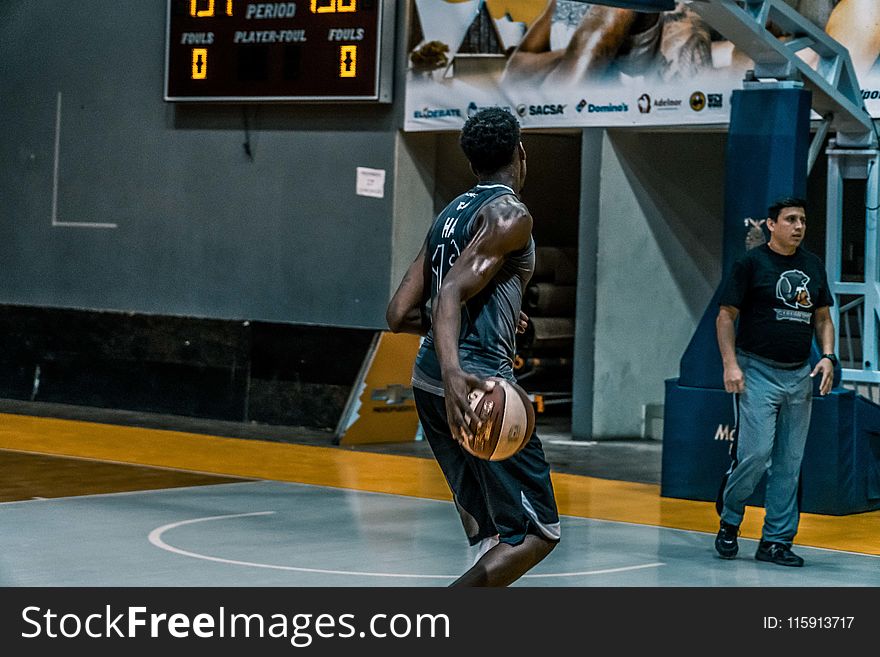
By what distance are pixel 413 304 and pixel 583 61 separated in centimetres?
944

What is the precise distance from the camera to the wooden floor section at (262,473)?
1130 cm

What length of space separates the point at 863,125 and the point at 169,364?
26.6 feet

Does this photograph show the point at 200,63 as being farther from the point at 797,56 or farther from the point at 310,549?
the point at 310,549

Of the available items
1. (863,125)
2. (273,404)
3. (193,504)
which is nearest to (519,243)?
(193,504)

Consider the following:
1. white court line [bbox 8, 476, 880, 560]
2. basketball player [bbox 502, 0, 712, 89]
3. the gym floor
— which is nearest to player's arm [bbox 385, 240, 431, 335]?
the gym floor

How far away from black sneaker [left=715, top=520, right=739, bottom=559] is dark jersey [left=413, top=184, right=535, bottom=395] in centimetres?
384

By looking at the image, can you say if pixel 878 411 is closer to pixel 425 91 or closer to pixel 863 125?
pixel 863 125

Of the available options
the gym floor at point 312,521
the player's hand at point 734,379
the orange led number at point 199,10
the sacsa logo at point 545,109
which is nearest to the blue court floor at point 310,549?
the gym floor at point 312,521

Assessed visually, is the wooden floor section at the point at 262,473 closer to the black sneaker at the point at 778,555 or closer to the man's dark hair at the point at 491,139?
the black sneaker at the point at 778,555

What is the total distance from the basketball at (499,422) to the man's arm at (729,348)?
3868 mm

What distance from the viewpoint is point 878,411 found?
1178 centimetres

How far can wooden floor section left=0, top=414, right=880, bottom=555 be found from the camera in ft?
37.1

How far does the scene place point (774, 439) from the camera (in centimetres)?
982

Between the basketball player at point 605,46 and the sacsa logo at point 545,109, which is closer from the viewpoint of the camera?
the basketball player at point 605,46
